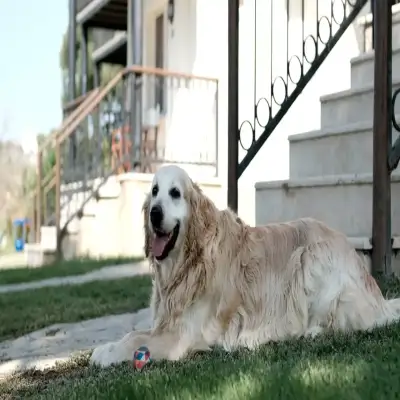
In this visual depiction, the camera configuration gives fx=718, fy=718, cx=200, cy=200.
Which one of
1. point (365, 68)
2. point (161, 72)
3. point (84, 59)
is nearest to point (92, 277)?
point (365, 68)

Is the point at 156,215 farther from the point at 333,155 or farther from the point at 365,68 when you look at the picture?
the point at 365,68

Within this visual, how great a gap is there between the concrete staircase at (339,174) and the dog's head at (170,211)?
1.49 meters

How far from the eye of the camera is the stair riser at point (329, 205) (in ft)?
16.8

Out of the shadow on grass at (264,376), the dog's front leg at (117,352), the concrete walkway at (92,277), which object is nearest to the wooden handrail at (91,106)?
the concrete walkway at (92,277)

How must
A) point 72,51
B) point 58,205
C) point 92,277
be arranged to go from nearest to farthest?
point 92,277 → point 58,205 → point 72,51

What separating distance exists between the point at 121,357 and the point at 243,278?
0.75 metres

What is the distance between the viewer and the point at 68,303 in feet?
19.6

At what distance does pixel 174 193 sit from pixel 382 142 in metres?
1.65

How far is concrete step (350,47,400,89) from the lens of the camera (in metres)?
6.32

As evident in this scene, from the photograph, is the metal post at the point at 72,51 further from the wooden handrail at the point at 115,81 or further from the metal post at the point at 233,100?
the metal post at the point at 233,100

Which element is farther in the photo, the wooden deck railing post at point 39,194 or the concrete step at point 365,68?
the wooden deck railing post at point 39,194

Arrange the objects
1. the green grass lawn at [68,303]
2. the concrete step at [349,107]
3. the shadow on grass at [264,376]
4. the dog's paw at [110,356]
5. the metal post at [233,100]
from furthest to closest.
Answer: the concrete step at [349,107] < the metal post at [233,100] < the green grass lawn at [68,303] < the dog's paw at [110,356] < the shadow on grass at [264,376]

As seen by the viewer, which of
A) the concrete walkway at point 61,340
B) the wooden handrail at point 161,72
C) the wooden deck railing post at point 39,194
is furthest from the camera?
the wooden deck railing post at point 39,194

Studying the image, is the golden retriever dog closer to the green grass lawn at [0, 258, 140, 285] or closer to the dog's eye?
the dog's eye
